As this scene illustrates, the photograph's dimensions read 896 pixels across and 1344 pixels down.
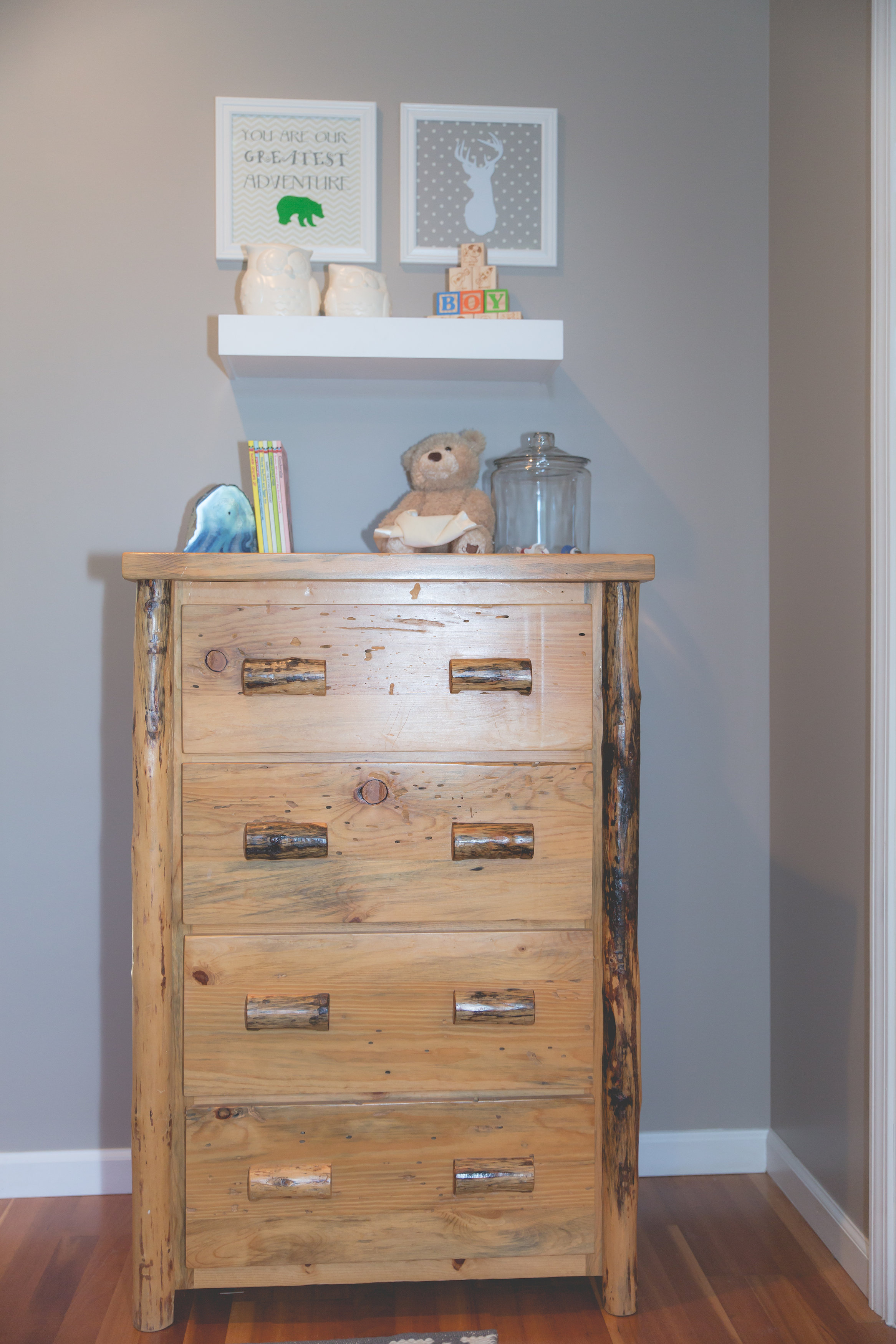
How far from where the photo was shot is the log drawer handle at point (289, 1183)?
1.28 meters

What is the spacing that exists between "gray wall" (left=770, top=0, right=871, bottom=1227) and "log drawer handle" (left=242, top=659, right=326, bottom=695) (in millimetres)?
865

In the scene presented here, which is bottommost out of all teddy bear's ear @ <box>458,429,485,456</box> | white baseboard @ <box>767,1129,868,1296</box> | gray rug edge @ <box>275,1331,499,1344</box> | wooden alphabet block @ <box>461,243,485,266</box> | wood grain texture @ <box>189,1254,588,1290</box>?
gray rug edge @ <box>275,1331,499,1344</box>

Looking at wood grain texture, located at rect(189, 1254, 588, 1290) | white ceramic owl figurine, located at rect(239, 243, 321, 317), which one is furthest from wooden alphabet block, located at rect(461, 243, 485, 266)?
wood grain texture, located at rect(189, 1254, 588, 1290)

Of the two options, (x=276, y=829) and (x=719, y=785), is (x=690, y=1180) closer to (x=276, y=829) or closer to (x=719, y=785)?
(x=719, y=785)

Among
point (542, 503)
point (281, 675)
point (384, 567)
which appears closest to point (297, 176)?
point (542, 503)

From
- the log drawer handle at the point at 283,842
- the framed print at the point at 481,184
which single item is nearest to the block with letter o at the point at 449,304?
the framed print at the point at 481,184

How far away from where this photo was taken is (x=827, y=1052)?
155cm

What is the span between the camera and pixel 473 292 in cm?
168

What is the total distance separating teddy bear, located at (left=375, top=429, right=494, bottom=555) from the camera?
166 cm

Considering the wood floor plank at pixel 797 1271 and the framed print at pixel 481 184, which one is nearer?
the wood floor plank at pixel 797 1271

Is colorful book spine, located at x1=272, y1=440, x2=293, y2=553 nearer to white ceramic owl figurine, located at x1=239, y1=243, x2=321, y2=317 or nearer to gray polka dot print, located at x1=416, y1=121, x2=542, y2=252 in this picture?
white ceramic owl figurine, located at x1=239, y1=243, x2=321, y2=317

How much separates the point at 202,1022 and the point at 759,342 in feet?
5.30

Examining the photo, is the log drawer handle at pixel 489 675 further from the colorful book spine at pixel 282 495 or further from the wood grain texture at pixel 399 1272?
the wood grain texture at pixel 399 1272

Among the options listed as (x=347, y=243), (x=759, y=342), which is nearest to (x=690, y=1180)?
(x=759, y=342)
